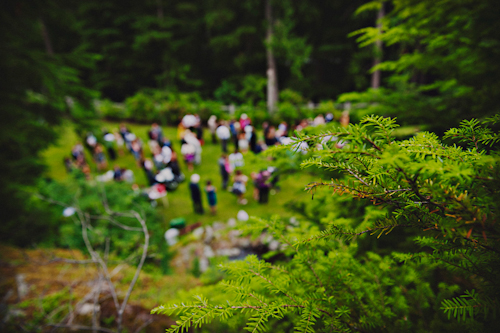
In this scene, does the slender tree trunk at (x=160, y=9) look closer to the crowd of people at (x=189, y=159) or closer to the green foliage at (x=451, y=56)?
the crowd of people at (x=189, y=159)

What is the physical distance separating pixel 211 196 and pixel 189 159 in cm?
321

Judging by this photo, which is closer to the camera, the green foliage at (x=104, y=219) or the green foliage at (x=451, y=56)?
the green foliage at (x=451, y=56)

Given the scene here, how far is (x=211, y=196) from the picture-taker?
22.6 ft

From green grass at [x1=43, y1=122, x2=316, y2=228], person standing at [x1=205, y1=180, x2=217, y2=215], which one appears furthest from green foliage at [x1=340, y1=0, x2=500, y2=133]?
person standing at [x1=205, y1=180, x2=217, y2=215]

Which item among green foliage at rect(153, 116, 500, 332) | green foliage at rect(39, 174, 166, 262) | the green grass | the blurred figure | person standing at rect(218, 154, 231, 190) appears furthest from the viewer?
the blurred figure

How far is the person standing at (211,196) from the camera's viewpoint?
6660mm

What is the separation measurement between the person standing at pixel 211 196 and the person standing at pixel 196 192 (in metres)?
0.33

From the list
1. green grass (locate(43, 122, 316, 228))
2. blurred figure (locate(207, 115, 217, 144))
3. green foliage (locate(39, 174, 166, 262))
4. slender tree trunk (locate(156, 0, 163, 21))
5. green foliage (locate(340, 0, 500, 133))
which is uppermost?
slender tree trunk (locate(156, 0, 163, 21))

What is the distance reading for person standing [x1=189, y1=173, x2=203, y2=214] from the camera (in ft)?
21.8

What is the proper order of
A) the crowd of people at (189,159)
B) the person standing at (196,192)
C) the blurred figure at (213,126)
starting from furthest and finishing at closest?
the blurred figure at (213,126)
the crowd of people at (189,159)
the person standing at (196,192)

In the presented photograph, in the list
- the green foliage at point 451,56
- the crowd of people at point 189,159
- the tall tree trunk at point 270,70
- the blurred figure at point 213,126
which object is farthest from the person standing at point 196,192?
the tall tree trunk at point 270,70

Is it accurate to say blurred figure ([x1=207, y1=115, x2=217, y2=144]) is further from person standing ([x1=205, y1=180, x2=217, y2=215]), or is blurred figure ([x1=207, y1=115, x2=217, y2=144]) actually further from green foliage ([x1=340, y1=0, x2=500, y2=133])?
green foliage ([x1=340, y1=0, x2=500, y2=133])

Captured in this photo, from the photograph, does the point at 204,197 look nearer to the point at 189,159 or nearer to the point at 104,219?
the point at 189,159

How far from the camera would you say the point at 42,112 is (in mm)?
5266
